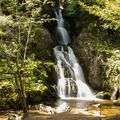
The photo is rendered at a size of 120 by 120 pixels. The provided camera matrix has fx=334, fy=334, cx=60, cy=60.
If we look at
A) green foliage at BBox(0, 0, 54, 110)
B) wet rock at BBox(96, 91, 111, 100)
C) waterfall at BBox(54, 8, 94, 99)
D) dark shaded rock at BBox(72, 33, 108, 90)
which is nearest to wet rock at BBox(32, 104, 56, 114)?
green foliage at BBox(0, 0, 54, 110)

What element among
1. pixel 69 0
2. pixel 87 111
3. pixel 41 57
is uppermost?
pixel 69 0

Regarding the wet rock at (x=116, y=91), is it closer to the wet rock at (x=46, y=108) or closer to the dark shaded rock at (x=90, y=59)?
the dark shaded rock at (x=90, y=59)

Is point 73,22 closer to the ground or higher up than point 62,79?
higher up

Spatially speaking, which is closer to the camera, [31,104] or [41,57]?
[31,104]

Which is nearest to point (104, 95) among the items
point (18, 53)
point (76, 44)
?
→ point (76, 44)

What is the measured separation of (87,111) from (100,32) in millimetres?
Result: 12047

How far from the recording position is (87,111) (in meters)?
19.3

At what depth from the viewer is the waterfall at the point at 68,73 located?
2552cm

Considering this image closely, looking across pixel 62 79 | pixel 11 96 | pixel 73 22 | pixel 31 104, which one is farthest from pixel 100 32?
pixel 11 96

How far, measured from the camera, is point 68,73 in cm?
2688

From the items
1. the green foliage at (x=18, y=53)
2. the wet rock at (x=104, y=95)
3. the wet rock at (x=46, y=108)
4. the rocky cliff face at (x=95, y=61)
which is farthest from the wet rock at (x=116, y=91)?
the wet rock at (x=46, y=108)

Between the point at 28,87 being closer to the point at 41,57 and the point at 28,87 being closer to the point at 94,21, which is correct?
the point at 41,57

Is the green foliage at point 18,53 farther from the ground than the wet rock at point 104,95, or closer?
farther from the ground

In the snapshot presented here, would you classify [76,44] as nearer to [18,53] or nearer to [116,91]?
[116,91]
